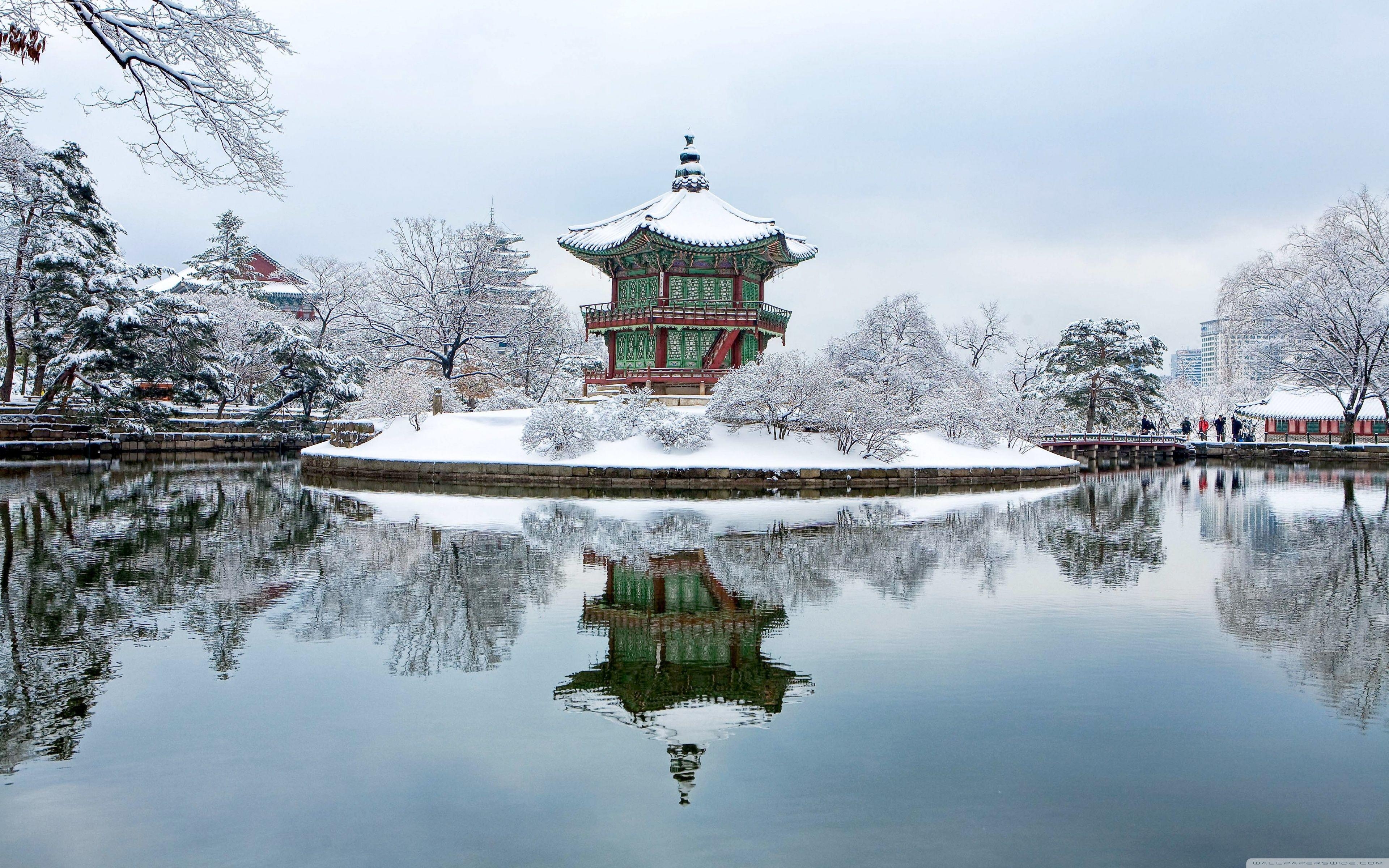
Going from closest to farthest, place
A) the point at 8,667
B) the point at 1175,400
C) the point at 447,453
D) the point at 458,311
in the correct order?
the point at 8,667 < the point at 447,453 < the point at 458,311 < the point at 1175,400

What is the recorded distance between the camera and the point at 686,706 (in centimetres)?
658

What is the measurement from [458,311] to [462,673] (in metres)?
33.7

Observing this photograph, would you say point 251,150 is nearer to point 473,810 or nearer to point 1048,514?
point 473,810

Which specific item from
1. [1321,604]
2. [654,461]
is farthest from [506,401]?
[1321,604]

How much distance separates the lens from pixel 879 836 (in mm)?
4672

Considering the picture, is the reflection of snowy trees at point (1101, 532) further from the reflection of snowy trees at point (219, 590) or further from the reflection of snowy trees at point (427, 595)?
the reflection of snowy trees at point (219, 590)

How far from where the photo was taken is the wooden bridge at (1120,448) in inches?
1795

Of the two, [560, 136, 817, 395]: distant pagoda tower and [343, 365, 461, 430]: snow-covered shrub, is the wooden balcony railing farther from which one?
[343, 365, 461, 430]: snow-covered shrub

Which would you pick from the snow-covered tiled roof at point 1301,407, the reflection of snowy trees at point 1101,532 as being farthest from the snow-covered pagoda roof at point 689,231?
the snow-covered tiled roof at point 1301,407

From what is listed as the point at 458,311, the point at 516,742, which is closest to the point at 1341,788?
the point at 516,742

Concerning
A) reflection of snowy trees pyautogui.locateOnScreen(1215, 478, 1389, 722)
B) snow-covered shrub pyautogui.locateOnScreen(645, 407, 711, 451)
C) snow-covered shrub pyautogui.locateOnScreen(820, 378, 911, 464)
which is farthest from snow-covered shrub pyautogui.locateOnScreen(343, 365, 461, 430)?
reflection of snowy trees pyautogui.locateOnScreen(1215, 478, 1389, 722)

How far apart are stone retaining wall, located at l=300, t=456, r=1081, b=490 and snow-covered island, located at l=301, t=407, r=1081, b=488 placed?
0.08 feet

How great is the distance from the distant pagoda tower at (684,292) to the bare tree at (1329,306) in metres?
20.6

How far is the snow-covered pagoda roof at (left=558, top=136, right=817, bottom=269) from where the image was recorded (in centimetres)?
3600
